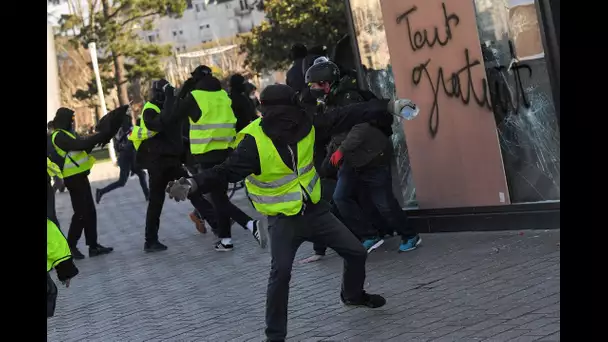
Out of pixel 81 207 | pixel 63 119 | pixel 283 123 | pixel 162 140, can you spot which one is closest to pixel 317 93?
pixel 283 123

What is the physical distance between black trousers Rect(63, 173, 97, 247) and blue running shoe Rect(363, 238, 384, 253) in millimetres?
3575

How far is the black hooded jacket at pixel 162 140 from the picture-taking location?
33.4 feet

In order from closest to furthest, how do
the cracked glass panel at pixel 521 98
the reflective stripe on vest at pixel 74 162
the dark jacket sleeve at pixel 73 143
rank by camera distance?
the cracked glass panel at pixel 521 98 → the dark jacket sleeve at pixel 73 143 → the reflective stripe on vest at pixel 74 162

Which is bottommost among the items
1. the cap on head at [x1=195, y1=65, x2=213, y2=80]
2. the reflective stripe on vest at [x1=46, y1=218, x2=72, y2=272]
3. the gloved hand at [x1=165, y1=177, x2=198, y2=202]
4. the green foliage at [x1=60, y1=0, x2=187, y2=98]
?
the reflective stripe on vest at [x1=46, y1=218, x2=72, y2=272]

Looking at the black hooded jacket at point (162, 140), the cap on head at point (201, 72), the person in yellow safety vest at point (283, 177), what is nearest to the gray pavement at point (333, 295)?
the person in yellow safety vest at point (283, 177)

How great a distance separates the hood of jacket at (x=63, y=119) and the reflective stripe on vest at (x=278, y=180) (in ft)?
16.2

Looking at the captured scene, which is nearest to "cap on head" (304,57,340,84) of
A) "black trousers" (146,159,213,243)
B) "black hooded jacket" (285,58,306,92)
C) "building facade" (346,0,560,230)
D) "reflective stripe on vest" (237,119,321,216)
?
"reflective stripe on vest" (237,119,321,216)

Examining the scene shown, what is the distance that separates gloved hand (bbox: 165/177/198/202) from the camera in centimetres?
547

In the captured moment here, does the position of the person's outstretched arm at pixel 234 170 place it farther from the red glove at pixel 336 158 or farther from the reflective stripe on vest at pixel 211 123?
the reflective stripe on vest at pixel 211 123

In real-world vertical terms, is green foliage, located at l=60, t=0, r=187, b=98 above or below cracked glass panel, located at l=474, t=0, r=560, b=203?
above

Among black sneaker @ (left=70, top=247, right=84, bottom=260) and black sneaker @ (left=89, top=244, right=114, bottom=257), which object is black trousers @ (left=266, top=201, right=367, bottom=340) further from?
black sneaker @ (left=89, top=244, right=114, bottom=257)

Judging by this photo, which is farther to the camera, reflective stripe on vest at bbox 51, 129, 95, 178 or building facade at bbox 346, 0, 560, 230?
reflective stripe on vest at bbox 51, 129, 95, 178
